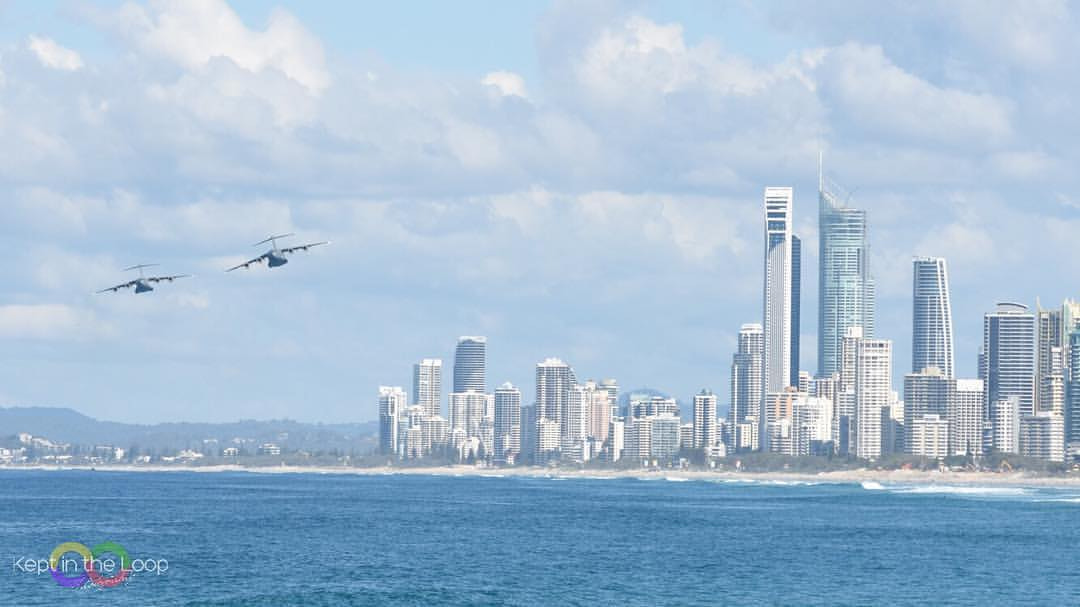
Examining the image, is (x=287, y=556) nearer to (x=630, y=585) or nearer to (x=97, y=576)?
(x=97, y=576)

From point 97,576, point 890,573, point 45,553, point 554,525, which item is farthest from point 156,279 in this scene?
point 554,525

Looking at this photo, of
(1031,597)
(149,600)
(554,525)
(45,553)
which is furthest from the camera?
(554,525)

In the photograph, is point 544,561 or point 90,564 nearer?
point 90,564

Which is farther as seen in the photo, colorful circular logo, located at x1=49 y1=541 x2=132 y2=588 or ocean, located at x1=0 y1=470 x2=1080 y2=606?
colorful circular logo, located at x1=49 y1=541 x2=132 y2=588

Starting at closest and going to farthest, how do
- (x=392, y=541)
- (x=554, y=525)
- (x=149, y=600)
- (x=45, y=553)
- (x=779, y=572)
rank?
(x=149, y=600)
(x=779, y=572)
(x=45, y=553)
(x=392, y=541)
(x=554, y=525)

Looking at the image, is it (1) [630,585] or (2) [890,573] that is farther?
(2) [890,573]

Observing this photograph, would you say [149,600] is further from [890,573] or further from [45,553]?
[890,573]

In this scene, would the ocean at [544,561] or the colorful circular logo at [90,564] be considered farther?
the colorful circular logo at [90,564]

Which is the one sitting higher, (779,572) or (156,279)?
(156,279)
